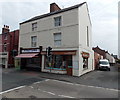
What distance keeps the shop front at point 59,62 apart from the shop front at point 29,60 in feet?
4.10

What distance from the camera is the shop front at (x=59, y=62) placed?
12.8m

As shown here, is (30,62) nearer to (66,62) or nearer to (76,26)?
(66,62)

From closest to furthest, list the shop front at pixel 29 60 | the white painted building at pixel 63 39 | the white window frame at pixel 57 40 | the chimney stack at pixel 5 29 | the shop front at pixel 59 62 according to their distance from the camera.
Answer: the white painted building at pixel 63 39, the shop front at pixel 59 62, the white window frame at pixel 57 40, the shop front at pixel 29 60, the chimney stack at pixel 5 29

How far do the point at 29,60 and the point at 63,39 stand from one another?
787 cm

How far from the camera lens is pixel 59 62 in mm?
13914

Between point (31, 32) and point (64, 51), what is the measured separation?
7.33 metres

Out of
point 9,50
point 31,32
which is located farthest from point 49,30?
point 9,50

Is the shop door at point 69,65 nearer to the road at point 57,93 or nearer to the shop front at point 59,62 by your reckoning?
the shop front at point 59,62

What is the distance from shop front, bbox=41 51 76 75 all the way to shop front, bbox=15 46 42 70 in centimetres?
125

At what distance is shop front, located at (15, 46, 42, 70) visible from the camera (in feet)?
49.6

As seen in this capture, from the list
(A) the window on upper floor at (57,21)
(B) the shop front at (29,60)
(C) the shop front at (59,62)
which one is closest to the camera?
(C) the shop front at (59,62)

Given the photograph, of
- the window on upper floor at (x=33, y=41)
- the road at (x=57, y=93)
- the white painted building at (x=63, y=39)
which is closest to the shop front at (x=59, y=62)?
the white painted building at (x=63, y=39)


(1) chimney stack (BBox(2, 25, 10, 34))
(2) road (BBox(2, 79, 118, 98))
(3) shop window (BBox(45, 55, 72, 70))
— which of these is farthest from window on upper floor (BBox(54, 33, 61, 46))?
(1) chimney stack (BBox(2, 25, 10, 34))

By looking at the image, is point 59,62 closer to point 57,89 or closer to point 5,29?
point 57,89
